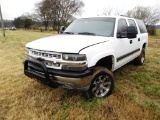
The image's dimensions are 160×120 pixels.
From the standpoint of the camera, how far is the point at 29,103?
3.38 meters

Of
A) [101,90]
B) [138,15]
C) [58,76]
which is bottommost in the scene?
Result: [101,90]

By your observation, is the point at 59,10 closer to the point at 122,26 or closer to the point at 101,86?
the point at 122,26

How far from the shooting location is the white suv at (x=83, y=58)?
114 inches

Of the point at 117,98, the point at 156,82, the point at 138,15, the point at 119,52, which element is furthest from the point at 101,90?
the point at 138,15

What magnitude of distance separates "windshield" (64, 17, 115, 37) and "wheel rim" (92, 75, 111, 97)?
1.03 metres

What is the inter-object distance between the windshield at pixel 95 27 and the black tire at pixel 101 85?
3.16 feet

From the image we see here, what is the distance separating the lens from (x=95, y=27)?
4148mm

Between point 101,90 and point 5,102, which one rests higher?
point 101,90

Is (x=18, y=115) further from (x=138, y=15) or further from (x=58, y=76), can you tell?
(x=138, y=15)

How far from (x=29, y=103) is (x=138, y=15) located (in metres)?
31.5

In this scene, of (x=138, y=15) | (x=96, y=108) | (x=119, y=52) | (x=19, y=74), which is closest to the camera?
(x=96, y=108)

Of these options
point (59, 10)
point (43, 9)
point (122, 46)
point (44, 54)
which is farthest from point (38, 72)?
point (43, 9)

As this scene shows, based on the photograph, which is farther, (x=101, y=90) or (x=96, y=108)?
(x=101, y=90)

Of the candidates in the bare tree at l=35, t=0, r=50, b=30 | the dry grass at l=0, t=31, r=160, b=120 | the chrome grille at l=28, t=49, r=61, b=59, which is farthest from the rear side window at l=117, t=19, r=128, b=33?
the bare tree at l=35, t=0, r=50, b=30
